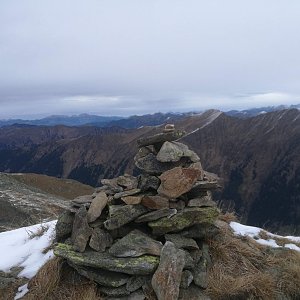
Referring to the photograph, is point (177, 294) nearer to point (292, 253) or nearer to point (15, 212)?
point (292, 253)

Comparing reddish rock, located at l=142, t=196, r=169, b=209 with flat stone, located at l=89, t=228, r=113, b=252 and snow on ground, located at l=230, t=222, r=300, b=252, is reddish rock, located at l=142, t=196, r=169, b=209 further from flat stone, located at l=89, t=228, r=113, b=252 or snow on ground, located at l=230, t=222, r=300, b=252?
snow on ground, located at l=230, t=222, r=300, b=252

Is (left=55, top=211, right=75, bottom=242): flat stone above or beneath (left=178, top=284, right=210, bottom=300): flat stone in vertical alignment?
above

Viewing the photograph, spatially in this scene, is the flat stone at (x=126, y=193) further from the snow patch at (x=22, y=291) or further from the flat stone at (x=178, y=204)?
the snow patch at (x=22, y=291)

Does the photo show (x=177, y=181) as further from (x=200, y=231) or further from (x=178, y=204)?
(x=200, y=231)

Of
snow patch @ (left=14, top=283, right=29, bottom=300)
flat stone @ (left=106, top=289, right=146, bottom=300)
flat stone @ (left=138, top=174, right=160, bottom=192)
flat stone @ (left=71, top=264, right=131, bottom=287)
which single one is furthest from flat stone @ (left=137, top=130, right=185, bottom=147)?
snow patch @ (left=14, top=283, right=29, bottom=300)

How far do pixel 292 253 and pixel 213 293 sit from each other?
3.92 meters

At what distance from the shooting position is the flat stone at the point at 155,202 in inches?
434

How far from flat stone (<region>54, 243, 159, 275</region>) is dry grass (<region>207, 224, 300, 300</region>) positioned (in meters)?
1.65

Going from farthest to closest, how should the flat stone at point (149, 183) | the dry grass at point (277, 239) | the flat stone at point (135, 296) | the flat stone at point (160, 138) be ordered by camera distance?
the dry grass at point (277, 239) < the flat stone at point (160, 138) < the flat stone at point (149, 183) < the flat stone at point (135, 296)

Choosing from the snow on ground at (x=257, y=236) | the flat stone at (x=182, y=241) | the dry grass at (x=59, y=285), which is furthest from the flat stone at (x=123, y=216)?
the snow on ground at (x=257, y=236)

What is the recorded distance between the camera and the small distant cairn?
994 cm

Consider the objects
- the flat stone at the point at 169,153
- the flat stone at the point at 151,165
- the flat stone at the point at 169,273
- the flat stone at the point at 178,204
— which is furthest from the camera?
the flat stone at the point at 151,165

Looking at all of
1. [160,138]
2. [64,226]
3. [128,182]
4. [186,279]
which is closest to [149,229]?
[128,182]

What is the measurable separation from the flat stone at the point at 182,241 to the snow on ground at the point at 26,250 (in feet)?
11.4
